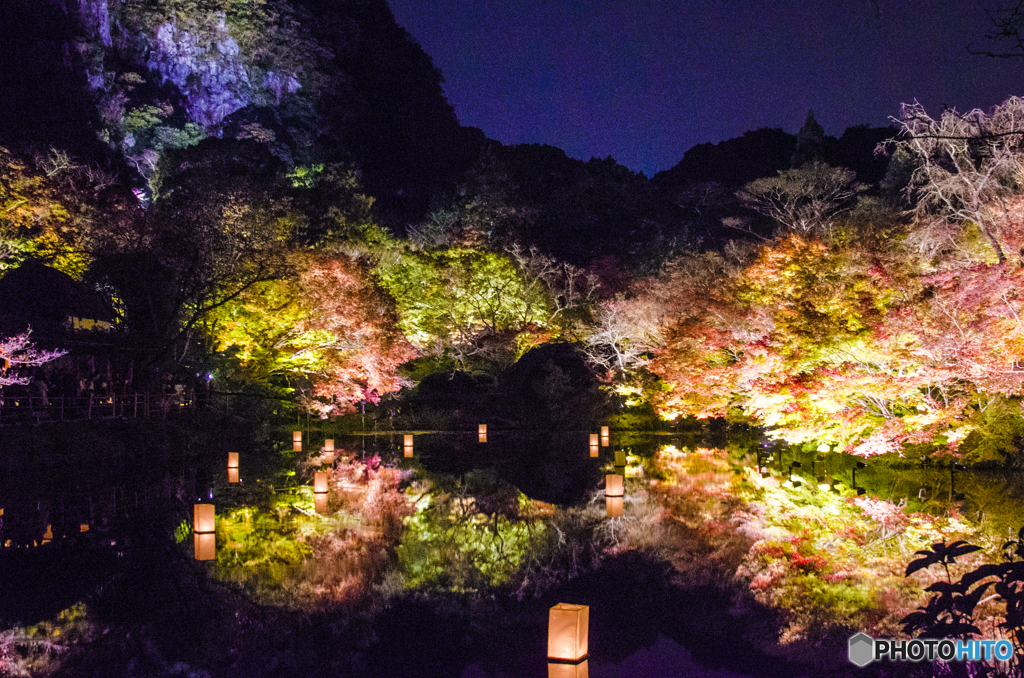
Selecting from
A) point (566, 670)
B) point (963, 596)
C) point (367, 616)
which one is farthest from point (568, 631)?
point (963, 596)

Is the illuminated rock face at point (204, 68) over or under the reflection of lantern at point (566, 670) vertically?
over

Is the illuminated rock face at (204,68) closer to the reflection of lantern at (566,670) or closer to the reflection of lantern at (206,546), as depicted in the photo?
the reflection of lantern at (206,546)

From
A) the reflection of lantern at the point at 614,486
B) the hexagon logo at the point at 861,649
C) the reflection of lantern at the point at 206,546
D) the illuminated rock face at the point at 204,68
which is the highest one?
the illuminated rock face at the point at 204,68

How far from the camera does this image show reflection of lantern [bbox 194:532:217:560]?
8282 millimetres

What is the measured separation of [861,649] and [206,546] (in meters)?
6.94

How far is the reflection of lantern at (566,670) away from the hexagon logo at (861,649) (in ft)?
6.50

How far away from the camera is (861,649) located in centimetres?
550

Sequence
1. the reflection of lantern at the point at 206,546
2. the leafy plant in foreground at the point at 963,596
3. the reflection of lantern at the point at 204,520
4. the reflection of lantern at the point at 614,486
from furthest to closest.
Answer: the reflection of lantern at the point at 614,486 → the reflection of lantern at the point at 204,520 → the reflection of lantern at the point at 206,546 → the leafy plant in foreground at the point at 963,596

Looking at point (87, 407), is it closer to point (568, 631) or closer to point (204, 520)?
point (204, 520)

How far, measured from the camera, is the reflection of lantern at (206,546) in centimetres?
828

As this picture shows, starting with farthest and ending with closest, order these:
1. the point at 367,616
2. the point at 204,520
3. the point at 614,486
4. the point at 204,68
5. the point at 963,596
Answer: the point at 204,68
the point at 614,486
the point at 204,520
the point at 367,616
the point at 963,596

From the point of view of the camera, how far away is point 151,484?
13812 millimetres

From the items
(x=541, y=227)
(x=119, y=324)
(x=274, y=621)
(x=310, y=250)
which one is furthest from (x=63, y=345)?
(x=541, y=227)

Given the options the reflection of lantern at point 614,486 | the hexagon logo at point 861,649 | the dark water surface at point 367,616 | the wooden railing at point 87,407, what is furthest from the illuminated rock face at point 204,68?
the hexagon logo at point 861,649
